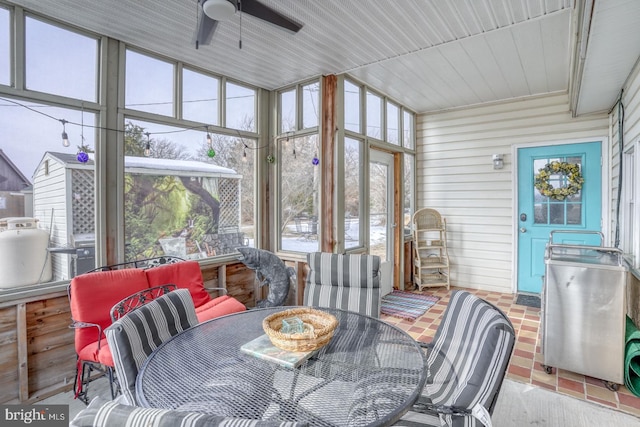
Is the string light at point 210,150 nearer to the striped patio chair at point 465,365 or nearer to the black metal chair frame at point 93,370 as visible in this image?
the black metal chair frame at point 93,370

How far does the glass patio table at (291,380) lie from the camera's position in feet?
3.47

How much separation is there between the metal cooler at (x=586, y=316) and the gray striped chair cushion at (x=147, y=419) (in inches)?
104

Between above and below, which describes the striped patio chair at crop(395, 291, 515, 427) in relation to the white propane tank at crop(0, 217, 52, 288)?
below

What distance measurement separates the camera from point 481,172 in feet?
15.7

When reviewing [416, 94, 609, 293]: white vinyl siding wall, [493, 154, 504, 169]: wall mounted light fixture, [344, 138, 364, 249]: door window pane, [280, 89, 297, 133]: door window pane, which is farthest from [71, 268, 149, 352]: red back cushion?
[493, 154, 504, 169]: wall mounted light fixture

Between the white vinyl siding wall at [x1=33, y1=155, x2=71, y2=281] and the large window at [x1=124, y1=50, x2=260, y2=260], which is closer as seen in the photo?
the white vinyl siding wall at [x1=33, y1=155, x2=71, y2=281]

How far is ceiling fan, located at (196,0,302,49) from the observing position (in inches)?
65.6

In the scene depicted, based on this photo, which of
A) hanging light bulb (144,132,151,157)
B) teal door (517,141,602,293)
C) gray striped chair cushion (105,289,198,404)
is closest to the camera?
gray striped chair cushion (105,289,198,404)

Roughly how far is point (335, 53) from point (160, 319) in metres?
2.72

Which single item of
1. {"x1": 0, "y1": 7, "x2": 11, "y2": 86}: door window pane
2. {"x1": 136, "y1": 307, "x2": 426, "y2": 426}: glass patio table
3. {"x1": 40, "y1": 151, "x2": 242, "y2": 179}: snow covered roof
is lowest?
{"x1": 136, "y1": 307, "x2": 426, "y2": 426}: glass patio table

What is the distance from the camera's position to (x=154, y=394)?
3.69ft

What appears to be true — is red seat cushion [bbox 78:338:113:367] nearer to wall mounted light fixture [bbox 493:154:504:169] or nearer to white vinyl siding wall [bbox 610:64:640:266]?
white vinyl siding wall [bbox 610:64:640:266]

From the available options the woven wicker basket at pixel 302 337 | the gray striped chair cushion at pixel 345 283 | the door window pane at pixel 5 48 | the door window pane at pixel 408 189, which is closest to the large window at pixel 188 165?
the door window pane at pixel 5 48

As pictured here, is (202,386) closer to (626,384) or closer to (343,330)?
(343,330)
